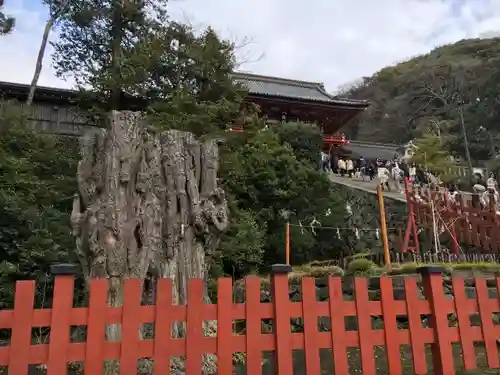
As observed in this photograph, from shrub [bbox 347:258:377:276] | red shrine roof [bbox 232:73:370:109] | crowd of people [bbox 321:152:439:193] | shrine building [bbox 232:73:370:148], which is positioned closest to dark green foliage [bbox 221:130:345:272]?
shrub [bbox 347:258:377:276]

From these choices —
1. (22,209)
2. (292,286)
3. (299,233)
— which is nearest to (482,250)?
(299,233)

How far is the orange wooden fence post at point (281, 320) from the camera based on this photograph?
3.53 metres

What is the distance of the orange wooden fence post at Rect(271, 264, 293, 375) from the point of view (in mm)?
3529

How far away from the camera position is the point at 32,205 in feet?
36.8

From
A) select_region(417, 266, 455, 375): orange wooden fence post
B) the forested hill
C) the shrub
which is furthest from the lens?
the forested hill

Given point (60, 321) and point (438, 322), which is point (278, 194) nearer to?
point (438, 322)

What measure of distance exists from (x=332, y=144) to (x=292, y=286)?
17300 millimetres

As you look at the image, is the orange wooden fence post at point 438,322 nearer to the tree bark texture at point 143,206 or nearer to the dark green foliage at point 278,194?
the tree bark texture at point 143,206

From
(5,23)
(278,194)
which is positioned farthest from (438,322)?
(5,23)

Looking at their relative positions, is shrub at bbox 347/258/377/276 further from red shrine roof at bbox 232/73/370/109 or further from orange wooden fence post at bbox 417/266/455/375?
red shrine roof at bbox 232/73/370/109

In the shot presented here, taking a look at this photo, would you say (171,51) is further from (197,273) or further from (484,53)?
(484,53)

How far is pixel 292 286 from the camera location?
10.8 m

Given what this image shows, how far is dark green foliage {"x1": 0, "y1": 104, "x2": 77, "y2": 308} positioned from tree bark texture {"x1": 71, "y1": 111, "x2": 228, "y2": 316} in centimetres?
569

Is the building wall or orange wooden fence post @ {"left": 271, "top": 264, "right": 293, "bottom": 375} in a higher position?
the building wall
